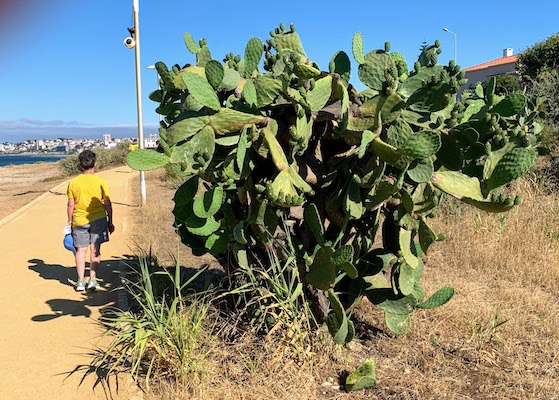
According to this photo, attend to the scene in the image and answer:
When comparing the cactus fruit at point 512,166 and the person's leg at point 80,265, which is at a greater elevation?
the cactus fruit at point 512,166

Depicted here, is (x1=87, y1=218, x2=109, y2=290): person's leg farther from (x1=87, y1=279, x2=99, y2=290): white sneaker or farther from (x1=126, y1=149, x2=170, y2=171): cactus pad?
(x1=126, y1=149, x2=170, y2=171): cactus pad

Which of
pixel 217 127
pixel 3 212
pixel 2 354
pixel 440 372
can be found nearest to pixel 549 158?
pixel 440 372

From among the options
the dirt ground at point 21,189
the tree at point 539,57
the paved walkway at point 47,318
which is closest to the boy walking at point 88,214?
the paved walkway at point 47,318

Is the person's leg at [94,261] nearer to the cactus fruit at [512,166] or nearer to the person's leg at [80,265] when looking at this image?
the person's leg at [80,265]

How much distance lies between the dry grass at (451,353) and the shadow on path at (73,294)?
210cm

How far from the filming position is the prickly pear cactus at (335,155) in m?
3.20

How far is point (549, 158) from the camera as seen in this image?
37.8 feet

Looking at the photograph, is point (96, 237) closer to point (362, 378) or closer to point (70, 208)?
point (70, 208)

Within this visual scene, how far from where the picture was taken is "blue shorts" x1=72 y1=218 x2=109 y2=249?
6.01 meters

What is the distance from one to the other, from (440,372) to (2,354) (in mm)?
3390

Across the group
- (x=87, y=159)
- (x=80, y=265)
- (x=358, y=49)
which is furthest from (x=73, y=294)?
(x=358, y=49)

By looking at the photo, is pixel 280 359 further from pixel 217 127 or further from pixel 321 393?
pixel 217 127

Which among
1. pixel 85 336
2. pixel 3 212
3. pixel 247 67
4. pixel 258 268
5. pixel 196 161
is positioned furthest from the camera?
pixel 3 212

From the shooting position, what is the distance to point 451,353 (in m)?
3.77
